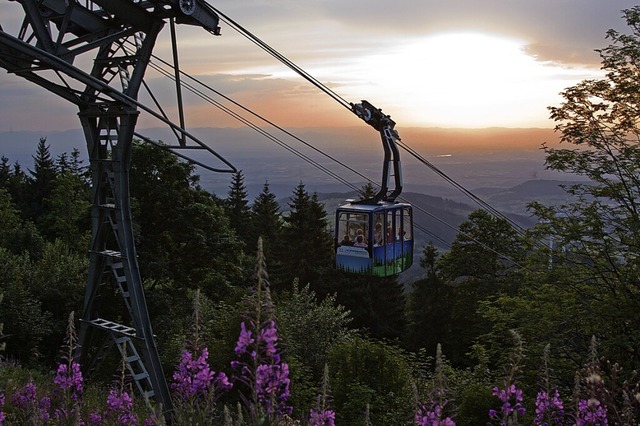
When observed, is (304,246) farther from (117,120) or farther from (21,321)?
(117,120)

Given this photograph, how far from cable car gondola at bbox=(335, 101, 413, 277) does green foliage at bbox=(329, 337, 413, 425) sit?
213 inches

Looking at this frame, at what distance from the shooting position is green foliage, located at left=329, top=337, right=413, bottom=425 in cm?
1864

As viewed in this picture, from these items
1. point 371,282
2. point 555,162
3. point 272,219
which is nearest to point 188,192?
point 555,162

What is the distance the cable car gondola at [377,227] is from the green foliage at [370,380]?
5.41 metres

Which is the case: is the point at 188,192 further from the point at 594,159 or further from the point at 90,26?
the point at 594,159

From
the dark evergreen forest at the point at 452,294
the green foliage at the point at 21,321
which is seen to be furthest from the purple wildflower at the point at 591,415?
the green foliage at the point at 21,321

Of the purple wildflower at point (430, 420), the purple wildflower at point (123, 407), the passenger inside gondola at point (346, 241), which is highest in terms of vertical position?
the purple wildflower at point (430, 420)

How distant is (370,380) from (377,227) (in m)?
7.76

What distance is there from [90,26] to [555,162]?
1516cm

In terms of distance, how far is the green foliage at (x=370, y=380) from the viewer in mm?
18641

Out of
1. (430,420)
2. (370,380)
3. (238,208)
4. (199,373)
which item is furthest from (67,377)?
(238,208)

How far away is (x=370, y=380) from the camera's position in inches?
789

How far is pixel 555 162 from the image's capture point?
19.3 m

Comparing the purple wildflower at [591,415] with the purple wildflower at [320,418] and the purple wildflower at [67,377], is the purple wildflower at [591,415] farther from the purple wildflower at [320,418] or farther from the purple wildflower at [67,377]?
the purple wildflower at [67,377]
